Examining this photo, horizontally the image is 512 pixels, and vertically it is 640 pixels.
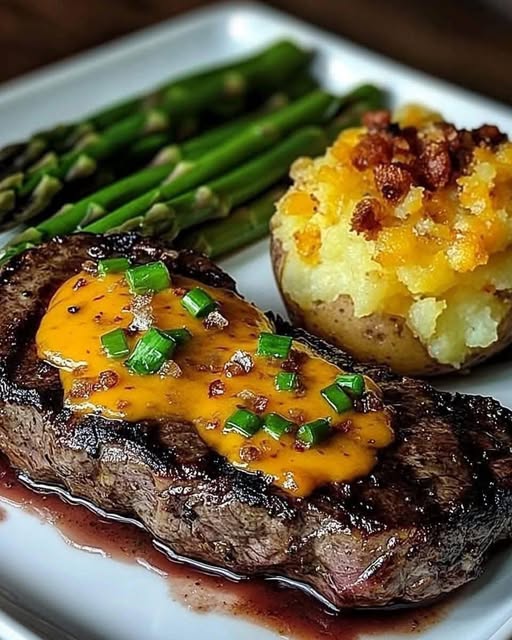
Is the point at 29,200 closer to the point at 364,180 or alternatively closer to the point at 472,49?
the point at 364,180

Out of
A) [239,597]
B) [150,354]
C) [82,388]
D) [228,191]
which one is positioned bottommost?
[239,597]

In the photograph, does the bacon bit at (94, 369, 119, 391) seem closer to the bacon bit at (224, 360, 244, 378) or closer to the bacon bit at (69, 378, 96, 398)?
the bacon bit at (69, 378, 96, 398)

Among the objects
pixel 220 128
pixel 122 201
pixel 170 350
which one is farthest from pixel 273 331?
pixel 220 128

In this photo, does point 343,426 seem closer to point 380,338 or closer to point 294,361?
point 294,361

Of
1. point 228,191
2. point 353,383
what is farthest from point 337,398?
point 228,191

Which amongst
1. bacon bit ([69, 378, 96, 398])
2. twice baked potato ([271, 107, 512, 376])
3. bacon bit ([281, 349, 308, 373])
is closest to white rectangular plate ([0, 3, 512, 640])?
twice baked potato ([271, 107, 512, 376])
